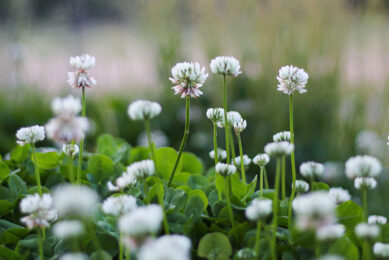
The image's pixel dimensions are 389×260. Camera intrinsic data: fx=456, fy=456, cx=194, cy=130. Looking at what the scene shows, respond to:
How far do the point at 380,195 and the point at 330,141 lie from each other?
0.53 metres

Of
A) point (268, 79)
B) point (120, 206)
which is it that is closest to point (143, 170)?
point (120, 206)

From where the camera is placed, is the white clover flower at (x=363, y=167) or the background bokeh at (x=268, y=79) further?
the background bokeh at (x=268, y=79)

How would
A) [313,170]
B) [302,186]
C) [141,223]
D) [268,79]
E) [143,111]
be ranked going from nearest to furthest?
[141,223] < [143,111] < [313,170] < [302,186] < [268,79]

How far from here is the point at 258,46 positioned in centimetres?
360

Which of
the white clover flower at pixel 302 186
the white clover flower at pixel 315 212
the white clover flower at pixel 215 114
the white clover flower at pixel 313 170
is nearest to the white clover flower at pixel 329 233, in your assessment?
the white clover flower at pixel 315 212

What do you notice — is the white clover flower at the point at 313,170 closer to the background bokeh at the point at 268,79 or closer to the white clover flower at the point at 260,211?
the white clover flower at the point at 260,211

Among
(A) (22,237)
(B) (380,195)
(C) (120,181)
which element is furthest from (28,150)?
(B) (380,195)

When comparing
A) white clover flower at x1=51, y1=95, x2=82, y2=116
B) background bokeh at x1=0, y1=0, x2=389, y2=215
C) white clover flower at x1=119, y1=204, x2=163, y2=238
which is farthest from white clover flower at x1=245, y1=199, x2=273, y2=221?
background bokeh at x1=0, y1=0, x2=389, y2=215

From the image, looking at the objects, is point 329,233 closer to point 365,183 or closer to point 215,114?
point 365,183

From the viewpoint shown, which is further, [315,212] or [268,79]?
[268,79]

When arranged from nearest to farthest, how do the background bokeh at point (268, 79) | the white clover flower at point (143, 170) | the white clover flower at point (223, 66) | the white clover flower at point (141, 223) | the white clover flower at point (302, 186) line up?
the white clover flower at point (141, 223) → the white clover flower at point (143, 170) → the white clover flower at point (223, 66) → the white clover flower at point (302, 186) → the background bokeh at point (268, 79)

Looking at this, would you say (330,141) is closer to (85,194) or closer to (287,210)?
(287,210)

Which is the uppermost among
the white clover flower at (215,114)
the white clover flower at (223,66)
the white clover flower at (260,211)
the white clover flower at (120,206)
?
the white clover flower at (223,66)

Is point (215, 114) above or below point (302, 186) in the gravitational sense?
above
